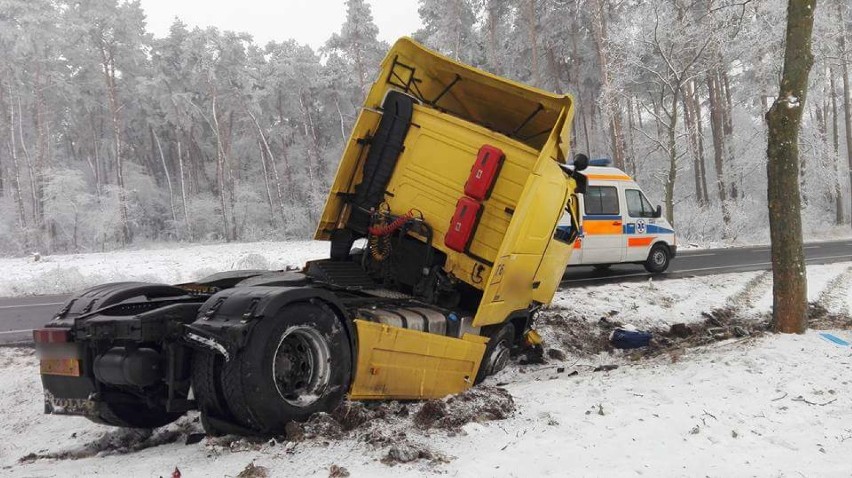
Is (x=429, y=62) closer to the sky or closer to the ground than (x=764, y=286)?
closer to the sky

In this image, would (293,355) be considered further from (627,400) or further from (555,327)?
(555,327)

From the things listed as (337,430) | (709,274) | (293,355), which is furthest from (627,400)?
(709,274)

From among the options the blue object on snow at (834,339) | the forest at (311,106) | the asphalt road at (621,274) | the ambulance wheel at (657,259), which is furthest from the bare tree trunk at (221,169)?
the blue object on snow at (834,339)

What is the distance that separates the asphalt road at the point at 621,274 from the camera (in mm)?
9250

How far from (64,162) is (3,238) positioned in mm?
10083

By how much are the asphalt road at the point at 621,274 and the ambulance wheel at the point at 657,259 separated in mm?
222

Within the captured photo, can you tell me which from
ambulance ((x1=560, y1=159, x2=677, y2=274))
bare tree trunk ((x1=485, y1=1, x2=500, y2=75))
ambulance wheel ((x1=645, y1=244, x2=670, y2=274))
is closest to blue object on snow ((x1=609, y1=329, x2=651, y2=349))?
ambulance ((x1=560, y1=159, x2=677, y2=274))

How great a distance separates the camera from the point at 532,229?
554 cm

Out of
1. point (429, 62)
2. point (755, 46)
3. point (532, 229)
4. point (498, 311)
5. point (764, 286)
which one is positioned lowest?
point (764, 286)

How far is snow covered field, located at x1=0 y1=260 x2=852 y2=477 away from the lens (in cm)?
312

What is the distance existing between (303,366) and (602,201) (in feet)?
33.2

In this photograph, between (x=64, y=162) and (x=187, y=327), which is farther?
(x=64, y=162)

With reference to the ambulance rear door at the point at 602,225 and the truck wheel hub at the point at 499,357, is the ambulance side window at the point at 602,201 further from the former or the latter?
the truck wheel hub at the point at 499,357

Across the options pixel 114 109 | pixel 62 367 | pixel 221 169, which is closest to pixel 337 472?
pixel 62 367
